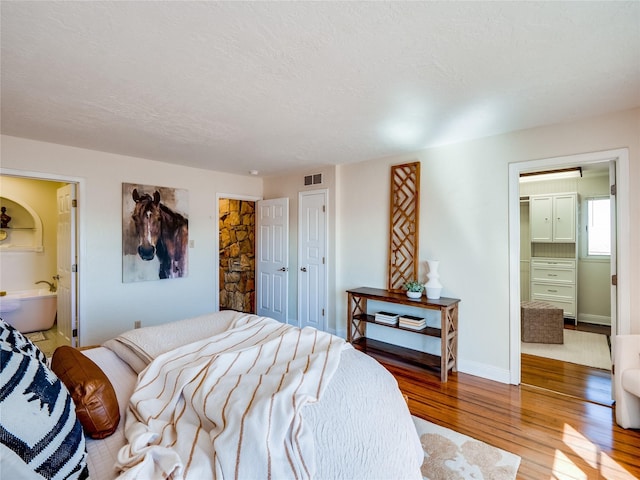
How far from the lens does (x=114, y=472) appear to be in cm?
105

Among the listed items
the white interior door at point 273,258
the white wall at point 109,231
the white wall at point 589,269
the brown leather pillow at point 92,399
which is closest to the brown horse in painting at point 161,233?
the white wall at point 109,231

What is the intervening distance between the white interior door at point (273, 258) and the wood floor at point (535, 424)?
2.28 m

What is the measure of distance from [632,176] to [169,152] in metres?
4.22

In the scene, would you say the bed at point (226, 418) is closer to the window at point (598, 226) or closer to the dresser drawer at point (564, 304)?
the dresser drawer at point (564, 304)

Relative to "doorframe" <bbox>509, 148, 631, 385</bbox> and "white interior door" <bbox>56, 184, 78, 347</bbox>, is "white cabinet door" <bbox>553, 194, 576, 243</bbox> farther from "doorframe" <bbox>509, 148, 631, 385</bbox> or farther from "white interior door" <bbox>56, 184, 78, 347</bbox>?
"white interior door" <bbox>56, 184, 78, 347</bbox>

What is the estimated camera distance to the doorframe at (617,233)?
2.43 m

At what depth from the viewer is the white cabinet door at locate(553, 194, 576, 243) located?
4.72m

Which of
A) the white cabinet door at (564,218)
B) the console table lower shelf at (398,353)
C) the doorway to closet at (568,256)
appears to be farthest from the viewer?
the white cabinet door at (564,218)

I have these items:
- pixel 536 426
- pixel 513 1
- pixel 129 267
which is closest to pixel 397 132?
pixel 513 1

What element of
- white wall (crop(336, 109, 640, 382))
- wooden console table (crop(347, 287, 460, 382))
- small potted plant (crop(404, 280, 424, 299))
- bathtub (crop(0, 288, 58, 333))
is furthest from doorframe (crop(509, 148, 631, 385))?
bathtub (crop(0, 288, 58, 333))

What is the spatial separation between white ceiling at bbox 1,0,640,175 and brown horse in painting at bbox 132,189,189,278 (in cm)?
107

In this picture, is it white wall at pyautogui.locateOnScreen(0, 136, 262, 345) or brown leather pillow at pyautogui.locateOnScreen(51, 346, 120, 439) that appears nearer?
brown leather pillow at pyautogui.locateOnScreen(51, 346, 120, 439)

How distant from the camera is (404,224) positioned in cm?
364

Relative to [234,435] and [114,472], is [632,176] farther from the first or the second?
[114,472]
